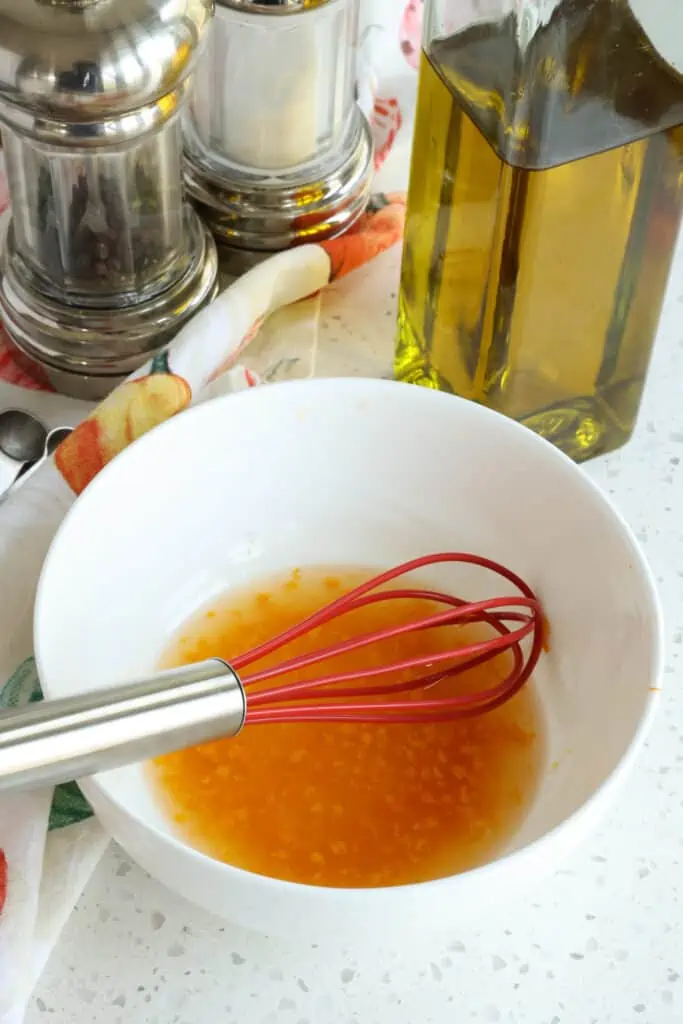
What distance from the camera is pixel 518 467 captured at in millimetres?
482

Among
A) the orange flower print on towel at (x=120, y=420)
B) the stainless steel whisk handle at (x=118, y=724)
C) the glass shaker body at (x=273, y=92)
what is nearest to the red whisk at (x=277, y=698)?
the stainless steel whisk handle at (x=118, y=724)

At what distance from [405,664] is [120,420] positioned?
17cm

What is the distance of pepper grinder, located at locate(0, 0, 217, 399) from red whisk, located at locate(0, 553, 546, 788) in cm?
17

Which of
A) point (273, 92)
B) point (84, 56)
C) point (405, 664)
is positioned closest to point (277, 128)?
point (273, 92)

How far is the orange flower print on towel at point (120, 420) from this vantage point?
506 millimetres

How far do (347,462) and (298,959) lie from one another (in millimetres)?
201

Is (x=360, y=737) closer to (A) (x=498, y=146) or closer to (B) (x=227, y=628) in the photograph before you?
(B) (x=227, y=628)

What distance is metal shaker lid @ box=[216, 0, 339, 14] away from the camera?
1.76 ft

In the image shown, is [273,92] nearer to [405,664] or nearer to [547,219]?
[547,219]

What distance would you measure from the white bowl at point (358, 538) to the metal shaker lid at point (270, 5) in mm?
174

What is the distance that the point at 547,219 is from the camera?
1.53 ft

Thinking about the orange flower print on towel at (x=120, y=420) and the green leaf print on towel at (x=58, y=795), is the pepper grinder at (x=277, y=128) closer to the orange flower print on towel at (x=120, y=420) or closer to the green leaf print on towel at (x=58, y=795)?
the orange flower print on towel at (x=120, y=420)

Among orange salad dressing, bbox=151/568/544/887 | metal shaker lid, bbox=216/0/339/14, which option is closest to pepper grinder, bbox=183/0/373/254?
metal shaker lid, bbox=216/0/339/14

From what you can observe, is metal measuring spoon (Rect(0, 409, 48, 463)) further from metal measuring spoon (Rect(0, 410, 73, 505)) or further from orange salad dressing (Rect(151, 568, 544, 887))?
orange salad dressing (Rect(151, 568, 544, 887))
